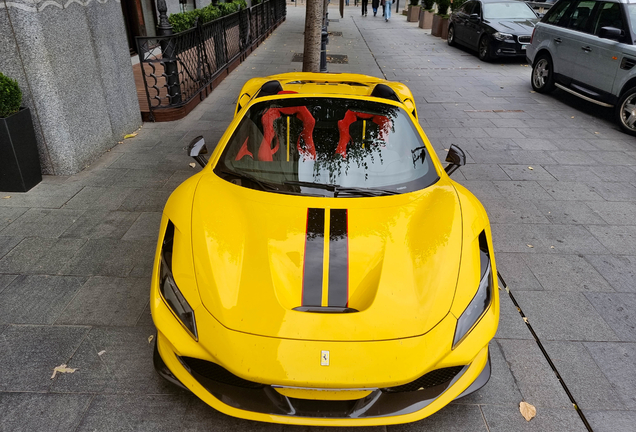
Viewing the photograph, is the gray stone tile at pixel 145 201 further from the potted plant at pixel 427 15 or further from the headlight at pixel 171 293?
the potted plant at pixel 427 15

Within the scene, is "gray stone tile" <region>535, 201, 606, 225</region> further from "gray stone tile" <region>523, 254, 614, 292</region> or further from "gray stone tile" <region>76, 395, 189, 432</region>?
"gray stone tile" <region>76, 395, 189, 432</region>

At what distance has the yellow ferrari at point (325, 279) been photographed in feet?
6.44

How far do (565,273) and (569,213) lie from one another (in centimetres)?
131

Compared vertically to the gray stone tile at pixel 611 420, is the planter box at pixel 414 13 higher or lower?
higher

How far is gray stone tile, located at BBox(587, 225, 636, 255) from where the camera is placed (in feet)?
13.5

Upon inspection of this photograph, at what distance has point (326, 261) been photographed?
→ 229cm

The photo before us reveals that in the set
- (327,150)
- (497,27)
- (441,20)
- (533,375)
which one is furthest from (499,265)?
(441,20)

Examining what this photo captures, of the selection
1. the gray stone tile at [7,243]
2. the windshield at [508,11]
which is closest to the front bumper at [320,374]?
the gray stone tile at [7,243]

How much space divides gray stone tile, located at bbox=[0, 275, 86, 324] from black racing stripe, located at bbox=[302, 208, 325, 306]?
2038 mm

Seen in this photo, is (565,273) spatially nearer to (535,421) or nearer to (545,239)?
(545,239)

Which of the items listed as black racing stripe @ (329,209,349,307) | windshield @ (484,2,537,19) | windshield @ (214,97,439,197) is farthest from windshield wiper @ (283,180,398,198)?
windshield @ (484,2,537,19)

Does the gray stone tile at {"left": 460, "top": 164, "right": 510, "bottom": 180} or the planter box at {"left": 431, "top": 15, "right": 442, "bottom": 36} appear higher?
the planter box at {"left": 431, "top": 15, "right": 442, "bottom": 36}

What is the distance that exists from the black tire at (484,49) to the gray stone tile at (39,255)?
1224cm

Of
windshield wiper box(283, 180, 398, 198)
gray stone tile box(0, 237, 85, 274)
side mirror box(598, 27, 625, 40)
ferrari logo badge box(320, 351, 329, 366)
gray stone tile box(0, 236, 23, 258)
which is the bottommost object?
gray stone tile box(0, 237, 85, 274)
